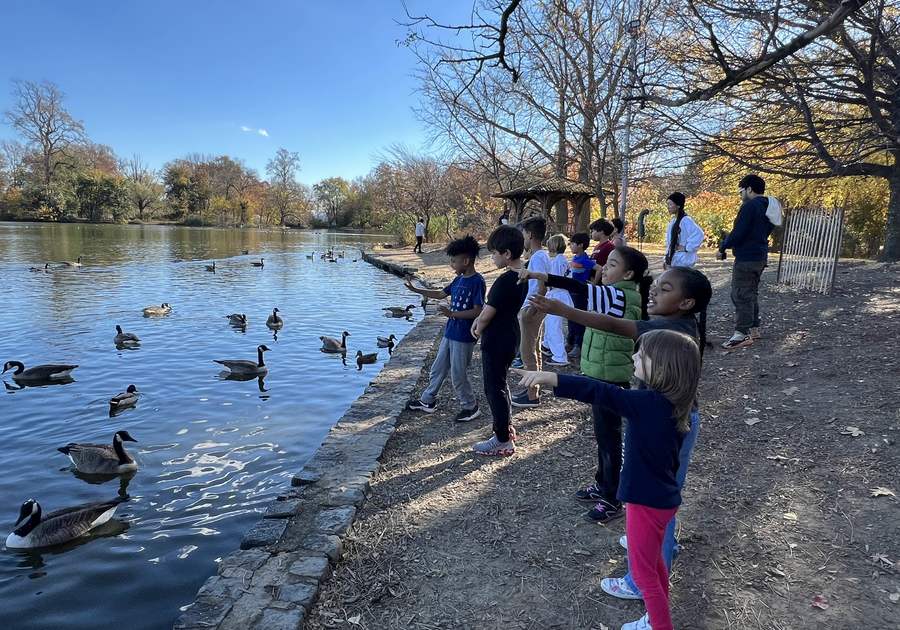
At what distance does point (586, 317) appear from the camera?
2906 mm

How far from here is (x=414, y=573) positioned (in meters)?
3.11

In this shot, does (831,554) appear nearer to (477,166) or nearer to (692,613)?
(692,613)

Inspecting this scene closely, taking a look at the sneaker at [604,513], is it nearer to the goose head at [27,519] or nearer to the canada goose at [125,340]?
the goose head at [27,519]

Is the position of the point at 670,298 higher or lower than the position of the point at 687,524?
higher

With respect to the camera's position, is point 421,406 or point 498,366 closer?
point 498,366

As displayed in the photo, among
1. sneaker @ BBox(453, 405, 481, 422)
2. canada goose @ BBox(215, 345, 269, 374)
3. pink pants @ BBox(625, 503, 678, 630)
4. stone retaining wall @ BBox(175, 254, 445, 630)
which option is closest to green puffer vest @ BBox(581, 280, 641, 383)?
pink pants @ BBox(625, 503, 678, 630)

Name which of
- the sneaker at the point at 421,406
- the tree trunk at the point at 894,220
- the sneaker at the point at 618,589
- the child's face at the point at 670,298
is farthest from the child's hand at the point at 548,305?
the tree trunk at the point at 894,220

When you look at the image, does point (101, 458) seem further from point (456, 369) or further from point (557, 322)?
point (557, 322)

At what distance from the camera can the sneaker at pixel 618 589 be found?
2836 millimetres

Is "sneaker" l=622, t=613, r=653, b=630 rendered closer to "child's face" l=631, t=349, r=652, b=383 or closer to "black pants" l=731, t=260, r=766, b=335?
"child's face" l=631, t=349, r=652, b=383

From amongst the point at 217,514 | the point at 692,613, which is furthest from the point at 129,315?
the point at 692,613

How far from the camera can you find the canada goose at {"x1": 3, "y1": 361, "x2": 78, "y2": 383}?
8.03 m

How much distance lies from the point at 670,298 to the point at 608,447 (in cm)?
128

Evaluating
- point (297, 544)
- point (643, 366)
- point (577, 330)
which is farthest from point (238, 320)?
point (643, 366)
